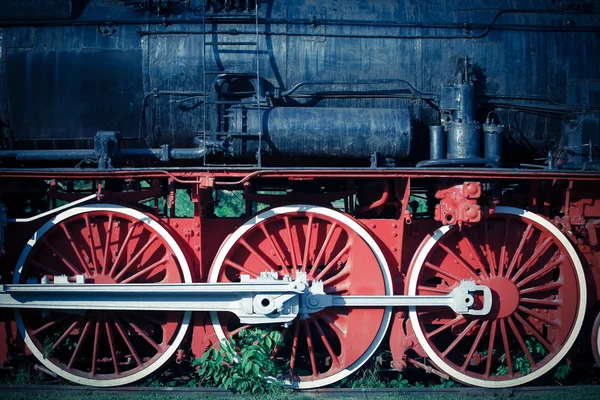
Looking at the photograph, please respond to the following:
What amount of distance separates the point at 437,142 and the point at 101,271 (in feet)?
10.4

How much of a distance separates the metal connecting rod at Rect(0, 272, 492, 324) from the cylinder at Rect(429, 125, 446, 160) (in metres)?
1.23

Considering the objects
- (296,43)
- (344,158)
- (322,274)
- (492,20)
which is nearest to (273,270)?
(322,274)

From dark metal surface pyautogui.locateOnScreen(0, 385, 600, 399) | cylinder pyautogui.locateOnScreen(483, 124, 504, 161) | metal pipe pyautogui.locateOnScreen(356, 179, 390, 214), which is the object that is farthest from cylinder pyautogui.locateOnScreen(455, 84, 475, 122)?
dark metal surface pyautogui.locateOnScreen(0, 385, 600, 399)

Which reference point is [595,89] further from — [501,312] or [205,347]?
[205,347]

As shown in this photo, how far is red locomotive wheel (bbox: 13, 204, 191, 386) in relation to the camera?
504cm

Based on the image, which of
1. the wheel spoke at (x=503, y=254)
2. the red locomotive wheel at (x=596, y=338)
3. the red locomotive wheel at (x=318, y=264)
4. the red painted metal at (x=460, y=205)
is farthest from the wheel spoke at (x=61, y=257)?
the red locomotive wheel at (x=596, y=338)

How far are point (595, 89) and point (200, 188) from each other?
12.0 feet

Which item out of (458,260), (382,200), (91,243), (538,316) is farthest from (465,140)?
(91,243)

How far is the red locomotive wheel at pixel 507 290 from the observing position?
→ 514 cm

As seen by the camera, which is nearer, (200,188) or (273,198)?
(200,188)

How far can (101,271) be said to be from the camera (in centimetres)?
514

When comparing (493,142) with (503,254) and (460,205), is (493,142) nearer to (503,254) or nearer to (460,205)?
(460,205)

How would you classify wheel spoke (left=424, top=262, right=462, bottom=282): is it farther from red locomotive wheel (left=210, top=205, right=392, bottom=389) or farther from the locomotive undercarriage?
red locomotive wheel (left=210, top=205, right=392, bottom=389)

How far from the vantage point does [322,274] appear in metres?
5.02
